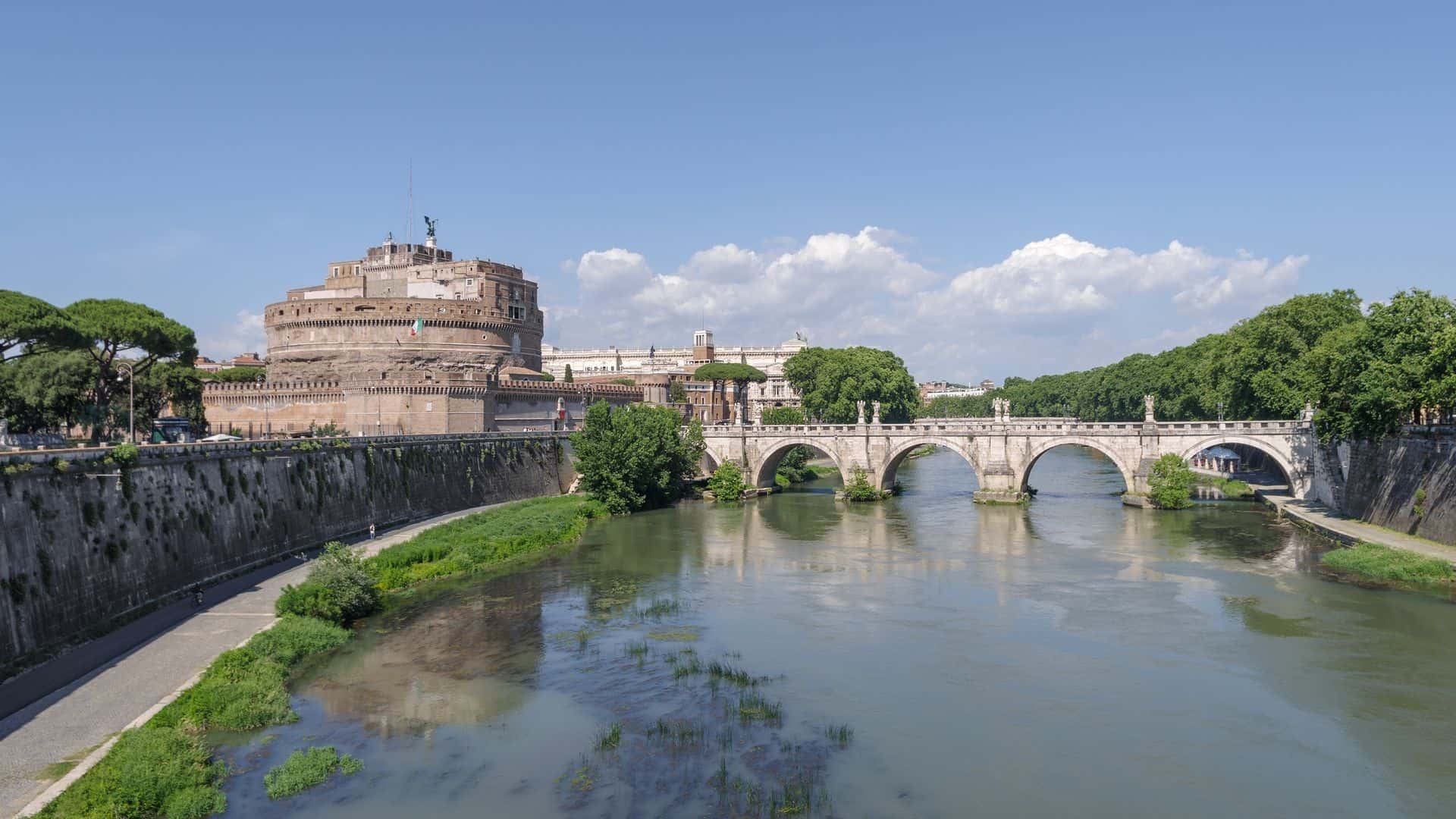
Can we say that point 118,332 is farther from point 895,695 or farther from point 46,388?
point 895,695

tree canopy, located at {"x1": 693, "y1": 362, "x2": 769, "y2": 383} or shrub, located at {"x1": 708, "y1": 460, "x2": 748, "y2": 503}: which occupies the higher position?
tree canopy, located at {"x1": 693, "y1": 362, "x2": 769, "y2": 383}

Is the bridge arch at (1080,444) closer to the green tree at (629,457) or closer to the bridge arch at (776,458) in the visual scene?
the bridge arch at (776,458)

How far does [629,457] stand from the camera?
54281 mm

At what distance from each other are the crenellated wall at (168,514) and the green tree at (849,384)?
40550mm

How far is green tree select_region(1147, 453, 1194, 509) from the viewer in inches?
2050

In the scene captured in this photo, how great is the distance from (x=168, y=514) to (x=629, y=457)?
27.4 meters

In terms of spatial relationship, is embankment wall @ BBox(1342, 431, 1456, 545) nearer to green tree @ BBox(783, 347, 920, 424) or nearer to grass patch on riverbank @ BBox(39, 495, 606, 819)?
grass patch on riverbank @ BBox(39, 495, 606, 819)


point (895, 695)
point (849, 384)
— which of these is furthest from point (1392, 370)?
point (849, 384)

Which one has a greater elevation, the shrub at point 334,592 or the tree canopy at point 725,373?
the tree canopy at point 725,373

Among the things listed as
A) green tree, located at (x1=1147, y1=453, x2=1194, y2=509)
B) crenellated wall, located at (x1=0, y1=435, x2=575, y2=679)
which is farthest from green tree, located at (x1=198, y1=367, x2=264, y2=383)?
green tree, located at (x1=1147, y1=453, x2=1194, y2=509)

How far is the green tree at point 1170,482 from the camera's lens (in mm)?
52062

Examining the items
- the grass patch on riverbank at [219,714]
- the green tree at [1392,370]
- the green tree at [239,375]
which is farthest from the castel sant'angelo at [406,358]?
the green tree at [1392,370]

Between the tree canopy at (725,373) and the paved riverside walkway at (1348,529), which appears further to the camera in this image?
the tree canopy at (725,373)

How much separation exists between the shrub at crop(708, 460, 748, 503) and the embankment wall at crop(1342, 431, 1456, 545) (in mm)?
30584
